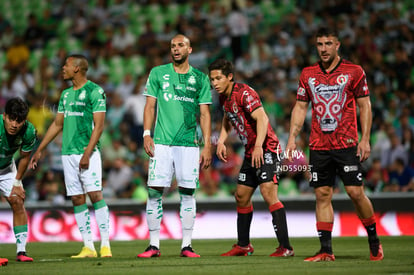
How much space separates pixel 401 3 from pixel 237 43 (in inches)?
173

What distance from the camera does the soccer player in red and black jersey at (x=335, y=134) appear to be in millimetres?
7609

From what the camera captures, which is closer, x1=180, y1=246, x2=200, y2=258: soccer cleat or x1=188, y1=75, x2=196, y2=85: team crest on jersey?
x1=180, y1=246, x2=200, y2=258: soccer cleat

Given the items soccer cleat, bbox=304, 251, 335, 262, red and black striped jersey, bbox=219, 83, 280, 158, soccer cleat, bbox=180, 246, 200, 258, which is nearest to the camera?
soccer cleat, bbox=304, 251, 335, 262

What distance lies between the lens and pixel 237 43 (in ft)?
60.1

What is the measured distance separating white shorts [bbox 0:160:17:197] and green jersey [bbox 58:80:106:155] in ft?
2.24

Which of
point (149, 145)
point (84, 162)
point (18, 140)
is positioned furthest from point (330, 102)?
point (18, 140)

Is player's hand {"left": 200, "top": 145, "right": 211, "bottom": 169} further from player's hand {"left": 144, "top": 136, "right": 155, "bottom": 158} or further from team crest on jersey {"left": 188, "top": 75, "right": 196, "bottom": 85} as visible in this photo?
team crest on jersey {"left": 188, "top": 75, "right": 196, "bottom": 85}

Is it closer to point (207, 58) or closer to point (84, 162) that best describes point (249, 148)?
point (84, 162)

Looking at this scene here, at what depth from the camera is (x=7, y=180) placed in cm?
884

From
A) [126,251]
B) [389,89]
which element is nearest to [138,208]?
[126,251]

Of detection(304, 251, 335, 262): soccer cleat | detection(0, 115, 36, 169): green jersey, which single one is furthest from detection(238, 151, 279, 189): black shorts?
detection(0, 115, 36, 169): green jersey

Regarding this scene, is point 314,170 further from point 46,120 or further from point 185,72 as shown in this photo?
point 46,120

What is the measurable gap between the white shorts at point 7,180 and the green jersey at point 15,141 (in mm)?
106

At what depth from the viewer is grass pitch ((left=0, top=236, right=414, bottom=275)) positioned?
6863mm
